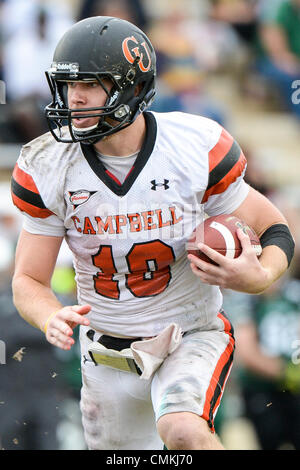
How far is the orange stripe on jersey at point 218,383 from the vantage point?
11.9 ft

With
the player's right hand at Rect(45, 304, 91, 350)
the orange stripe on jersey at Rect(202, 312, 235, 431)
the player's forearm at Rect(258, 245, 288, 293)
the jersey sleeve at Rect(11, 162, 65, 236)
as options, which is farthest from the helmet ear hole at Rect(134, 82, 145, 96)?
the orange stripe on jersey at Rect(202, 312, 235, 431)

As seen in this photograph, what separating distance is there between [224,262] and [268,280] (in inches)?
11.5

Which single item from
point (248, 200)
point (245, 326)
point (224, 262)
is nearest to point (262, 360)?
point (245, 326)

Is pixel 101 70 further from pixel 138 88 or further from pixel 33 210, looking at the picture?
pixel 33 210

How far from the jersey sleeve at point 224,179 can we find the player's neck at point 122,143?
0.36 meters

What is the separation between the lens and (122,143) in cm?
390

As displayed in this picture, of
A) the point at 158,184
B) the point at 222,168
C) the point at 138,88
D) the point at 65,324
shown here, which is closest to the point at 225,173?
the point at 222,168

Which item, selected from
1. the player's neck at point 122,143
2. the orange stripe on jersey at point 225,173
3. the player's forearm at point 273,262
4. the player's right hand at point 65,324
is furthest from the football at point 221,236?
the player's right hand at point 65,324

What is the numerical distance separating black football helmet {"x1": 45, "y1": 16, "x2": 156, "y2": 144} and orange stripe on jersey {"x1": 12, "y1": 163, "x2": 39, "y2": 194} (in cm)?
24

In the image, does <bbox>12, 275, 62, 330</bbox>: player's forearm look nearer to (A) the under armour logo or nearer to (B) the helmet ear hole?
(A) the under armour logo

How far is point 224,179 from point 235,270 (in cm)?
55

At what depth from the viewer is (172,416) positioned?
354 cm

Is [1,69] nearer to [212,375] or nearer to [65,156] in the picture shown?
[65,156]

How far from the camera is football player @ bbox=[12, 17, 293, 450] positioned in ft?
12.1
